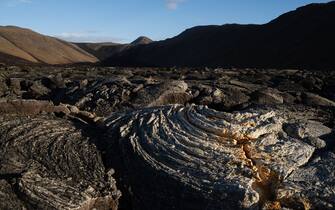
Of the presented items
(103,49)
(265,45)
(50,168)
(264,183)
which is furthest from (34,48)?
(264,183)

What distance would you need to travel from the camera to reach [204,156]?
5.18m

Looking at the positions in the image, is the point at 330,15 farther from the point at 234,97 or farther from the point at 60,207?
the point at 60,207

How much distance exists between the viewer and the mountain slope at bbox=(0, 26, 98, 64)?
90931mm

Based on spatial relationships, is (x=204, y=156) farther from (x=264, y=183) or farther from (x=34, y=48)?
(x=34, y=48)

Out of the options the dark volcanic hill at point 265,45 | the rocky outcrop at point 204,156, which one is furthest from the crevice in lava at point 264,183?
the dark volcanic hill at point 265,45

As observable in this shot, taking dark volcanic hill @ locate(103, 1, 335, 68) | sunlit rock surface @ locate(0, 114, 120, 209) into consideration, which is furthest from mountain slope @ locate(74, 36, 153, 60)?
sunlit rock surface @ locate(0, 114, 120, 209)

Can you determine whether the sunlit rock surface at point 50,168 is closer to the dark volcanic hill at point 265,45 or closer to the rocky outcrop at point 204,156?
the rocky outcrop at point 204,156

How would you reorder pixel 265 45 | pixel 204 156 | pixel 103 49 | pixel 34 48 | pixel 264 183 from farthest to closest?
pixel 103 49 → pixel 34 48 → pixel 265 45 → pixel 204 156 → pixel 264 183

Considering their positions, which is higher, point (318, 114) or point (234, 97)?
point (318, 114)

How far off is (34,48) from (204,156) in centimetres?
9818

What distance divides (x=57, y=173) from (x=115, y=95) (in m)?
4.91

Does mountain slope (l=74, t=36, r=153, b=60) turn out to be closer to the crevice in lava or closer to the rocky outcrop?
the rocky outcrop

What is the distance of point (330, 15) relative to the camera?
62.8 m

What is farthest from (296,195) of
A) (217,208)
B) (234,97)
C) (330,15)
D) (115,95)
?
(330,15)
